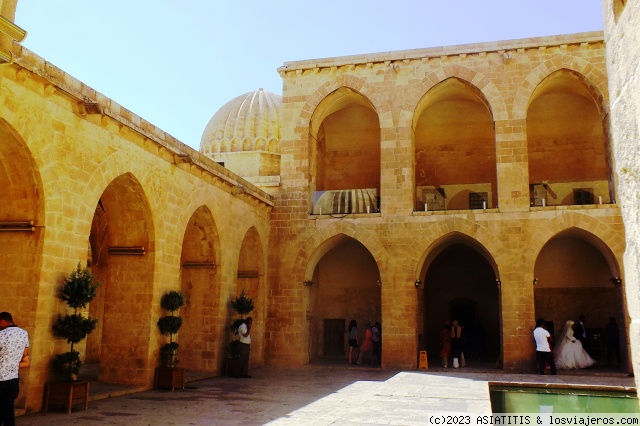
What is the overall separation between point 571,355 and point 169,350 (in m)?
9.21

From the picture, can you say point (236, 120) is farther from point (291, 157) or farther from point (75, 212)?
point (75, 212)

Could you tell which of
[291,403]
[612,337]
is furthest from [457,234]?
[291,403]

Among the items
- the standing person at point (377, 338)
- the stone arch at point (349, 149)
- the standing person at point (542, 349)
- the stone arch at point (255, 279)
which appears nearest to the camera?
the standing person at point (542, 349)

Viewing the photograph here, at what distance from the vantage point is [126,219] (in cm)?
1027

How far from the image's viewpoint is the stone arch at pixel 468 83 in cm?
1477

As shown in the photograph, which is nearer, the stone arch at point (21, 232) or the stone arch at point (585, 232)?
the stone arch at point (21, 232)

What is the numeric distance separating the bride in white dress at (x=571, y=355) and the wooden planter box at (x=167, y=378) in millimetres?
8827

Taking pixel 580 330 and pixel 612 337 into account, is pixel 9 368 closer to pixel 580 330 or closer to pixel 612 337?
pixel 580 330

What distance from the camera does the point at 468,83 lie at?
592 inches

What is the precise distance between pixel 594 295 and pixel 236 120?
12.3 meters

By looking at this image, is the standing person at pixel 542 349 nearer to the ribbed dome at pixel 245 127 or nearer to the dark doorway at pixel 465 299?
the dark doorway at pixel 465 299

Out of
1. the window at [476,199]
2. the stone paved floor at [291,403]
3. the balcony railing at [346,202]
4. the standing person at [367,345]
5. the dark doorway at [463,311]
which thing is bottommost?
the stone paved floor at [291,403]

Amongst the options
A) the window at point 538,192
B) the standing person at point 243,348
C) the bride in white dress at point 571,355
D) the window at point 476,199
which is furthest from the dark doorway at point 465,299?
the standing person at point 243,348

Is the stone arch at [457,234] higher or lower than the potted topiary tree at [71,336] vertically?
higher
